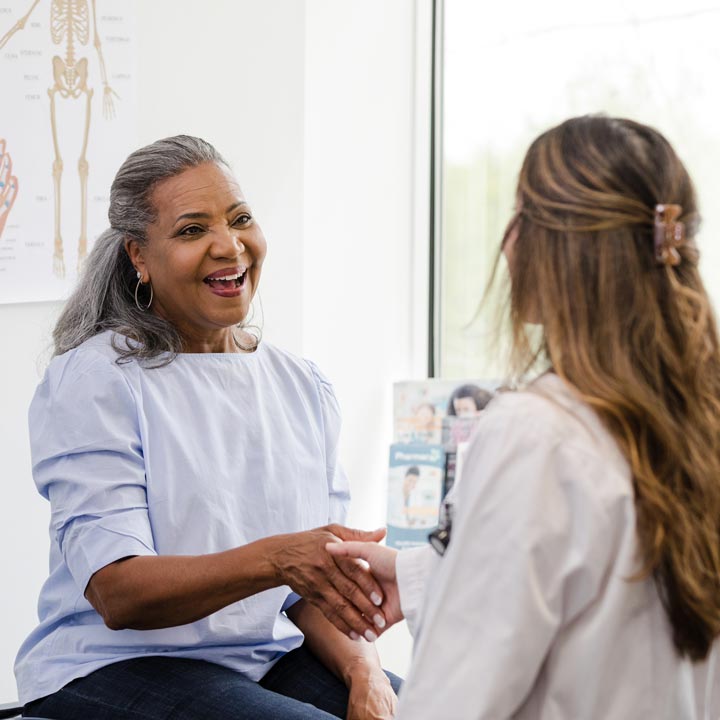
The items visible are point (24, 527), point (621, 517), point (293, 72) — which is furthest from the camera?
point (293, 72)

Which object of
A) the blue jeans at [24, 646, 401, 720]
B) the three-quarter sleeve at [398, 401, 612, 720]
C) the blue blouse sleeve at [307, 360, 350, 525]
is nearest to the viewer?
the three-quarter sleeve at [398, 401, 612, 720]

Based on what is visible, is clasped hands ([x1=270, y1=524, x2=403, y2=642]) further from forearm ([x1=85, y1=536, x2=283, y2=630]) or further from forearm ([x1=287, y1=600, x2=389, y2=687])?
forearm ([x1=287, y1=600, x2=389, y2=687])

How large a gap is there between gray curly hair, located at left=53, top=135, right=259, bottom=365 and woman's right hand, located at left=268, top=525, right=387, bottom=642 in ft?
1.37

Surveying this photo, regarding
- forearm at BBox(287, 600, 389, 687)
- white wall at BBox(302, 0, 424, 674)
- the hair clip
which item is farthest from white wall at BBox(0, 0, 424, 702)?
the hair clip

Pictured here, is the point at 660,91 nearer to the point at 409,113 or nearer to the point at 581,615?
the point at 409,113

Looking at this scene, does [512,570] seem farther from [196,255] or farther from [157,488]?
[196,255]

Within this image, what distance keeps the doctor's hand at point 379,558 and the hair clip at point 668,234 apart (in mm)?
654

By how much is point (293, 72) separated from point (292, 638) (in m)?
1.64

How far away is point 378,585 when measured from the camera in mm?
1640

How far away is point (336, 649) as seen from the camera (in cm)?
187

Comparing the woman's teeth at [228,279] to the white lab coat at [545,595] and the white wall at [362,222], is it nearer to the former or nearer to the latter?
the white lab coat at [545,595]

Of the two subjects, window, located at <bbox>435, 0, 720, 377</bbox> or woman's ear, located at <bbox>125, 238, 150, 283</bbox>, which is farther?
window, located at <bbox>435, 0, 720, 377</bbox>

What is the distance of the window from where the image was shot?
2984 mm

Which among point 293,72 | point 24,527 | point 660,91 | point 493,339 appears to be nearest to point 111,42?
point 293,72
